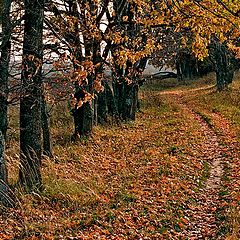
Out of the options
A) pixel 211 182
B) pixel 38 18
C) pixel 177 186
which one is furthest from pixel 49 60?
pixel 211 182

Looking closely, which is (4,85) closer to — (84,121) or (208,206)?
(208,206)

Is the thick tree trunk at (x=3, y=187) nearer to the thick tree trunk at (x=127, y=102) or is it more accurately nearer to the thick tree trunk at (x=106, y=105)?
the thick tree trunk at (x=106, y=105)

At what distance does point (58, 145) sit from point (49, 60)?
5.01 m

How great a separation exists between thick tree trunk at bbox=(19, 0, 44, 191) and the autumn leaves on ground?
16.0 inches

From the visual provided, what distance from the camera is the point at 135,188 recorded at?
30.1 feet

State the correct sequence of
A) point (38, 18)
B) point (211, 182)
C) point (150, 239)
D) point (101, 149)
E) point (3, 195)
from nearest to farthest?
point (150, 239)
point (3, 195)
point (38, 18)
point (211, 182)
point (101, 149)

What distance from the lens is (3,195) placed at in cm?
746

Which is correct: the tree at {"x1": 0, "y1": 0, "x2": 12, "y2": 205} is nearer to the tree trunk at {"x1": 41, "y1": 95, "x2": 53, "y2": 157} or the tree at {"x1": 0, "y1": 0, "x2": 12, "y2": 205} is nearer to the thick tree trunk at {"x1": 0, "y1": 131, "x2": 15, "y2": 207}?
the thick tree trunk at {"x1": 0, "y1": 131, "x2": 15, "y2": 207}

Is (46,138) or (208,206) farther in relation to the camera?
(46,138)

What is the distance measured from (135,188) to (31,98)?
10.1ft

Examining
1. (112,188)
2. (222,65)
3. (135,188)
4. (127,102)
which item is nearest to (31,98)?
(112,188)

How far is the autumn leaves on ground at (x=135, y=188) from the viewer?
7.01 metres

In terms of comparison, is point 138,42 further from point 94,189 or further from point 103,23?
point 94,189

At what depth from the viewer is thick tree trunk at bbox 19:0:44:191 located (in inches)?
323
